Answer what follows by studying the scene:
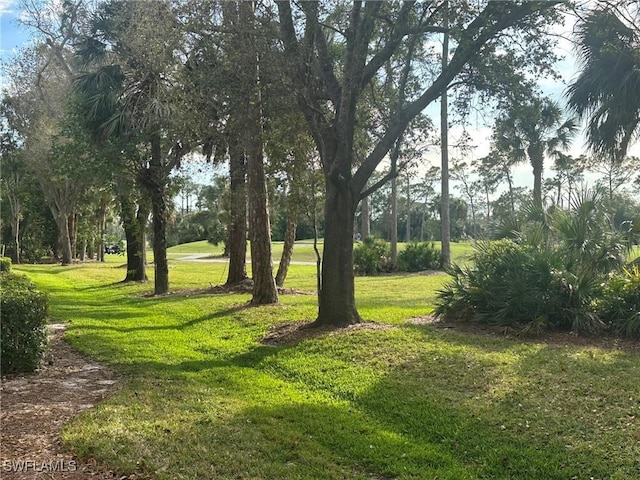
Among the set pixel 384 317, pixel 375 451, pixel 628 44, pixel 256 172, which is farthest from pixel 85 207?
pixel 375 451

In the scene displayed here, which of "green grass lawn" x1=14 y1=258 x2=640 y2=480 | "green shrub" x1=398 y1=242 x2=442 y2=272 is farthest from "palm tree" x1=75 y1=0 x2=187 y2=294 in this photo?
"green shrub" x1=398 y1=242 x2=442 y2=272

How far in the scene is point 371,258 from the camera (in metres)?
26.4

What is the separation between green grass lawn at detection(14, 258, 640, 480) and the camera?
14.8 ft

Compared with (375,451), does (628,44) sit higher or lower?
higher

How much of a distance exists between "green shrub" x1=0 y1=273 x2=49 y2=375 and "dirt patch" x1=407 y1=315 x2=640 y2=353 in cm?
646

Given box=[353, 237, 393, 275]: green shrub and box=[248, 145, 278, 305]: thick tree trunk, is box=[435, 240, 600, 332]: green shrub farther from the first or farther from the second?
box=[353, 237, 393, 275]: green shrub

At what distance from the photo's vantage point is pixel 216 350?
30.3ft

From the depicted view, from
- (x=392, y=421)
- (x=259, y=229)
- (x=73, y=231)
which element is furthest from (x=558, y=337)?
(x=73, y=231)

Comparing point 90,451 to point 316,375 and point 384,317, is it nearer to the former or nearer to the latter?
point 316,375

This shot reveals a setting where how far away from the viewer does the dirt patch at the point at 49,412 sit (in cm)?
421

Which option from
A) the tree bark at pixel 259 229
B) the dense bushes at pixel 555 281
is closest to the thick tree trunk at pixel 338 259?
the dense bushes at pixel 555 281

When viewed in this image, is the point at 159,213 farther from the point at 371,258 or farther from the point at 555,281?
the point at 555,281

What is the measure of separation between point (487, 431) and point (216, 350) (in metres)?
5.19

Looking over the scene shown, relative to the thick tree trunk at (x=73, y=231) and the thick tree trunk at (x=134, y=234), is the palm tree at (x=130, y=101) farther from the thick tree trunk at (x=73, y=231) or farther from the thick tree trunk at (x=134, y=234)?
the thick tree trunk at (x=73, y=231)
